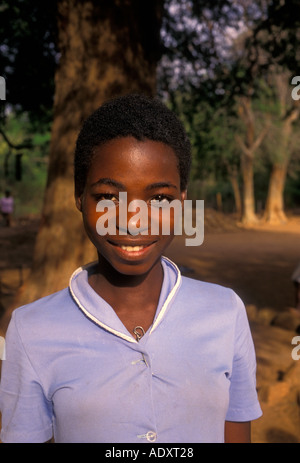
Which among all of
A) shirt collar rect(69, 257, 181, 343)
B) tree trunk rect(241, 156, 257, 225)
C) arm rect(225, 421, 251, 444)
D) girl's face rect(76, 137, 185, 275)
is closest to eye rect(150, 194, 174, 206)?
girl's face rect(76, 137, 185, 275)

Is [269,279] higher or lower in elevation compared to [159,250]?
lower

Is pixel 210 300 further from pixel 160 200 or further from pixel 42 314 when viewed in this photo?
pixel 42 314

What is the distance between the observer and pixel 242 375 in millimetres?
1472

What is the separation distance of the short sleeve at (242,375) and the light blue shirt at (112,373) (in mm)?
31

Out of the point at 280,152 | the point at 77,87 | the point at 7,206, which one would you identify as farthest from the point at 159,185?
the point at 280,152

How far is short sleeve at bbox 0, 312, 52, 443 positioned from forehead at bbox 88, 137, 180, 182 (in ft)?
1.77

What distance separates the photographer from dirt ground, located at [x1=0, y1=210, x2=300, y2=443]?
400 centimetres

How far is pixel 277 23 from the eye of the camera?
260 inches

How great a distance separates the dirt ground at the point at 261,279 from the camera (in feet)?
13.1

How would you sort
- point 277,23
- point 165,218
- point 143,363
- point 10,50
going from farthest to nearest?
1. point 10,50
2. point 277,23
3. point 165,218
4. point 143,363

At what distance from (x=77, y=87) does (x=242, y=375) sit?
11.3 feet

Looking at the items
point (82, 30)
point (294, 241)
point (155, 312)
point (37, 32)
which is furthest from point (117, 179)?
point (294, 241)

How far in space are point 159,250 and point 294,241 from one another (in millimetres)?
18373

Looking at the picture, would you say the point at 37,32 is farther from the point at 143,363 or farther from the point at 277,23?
the point at 143,363
